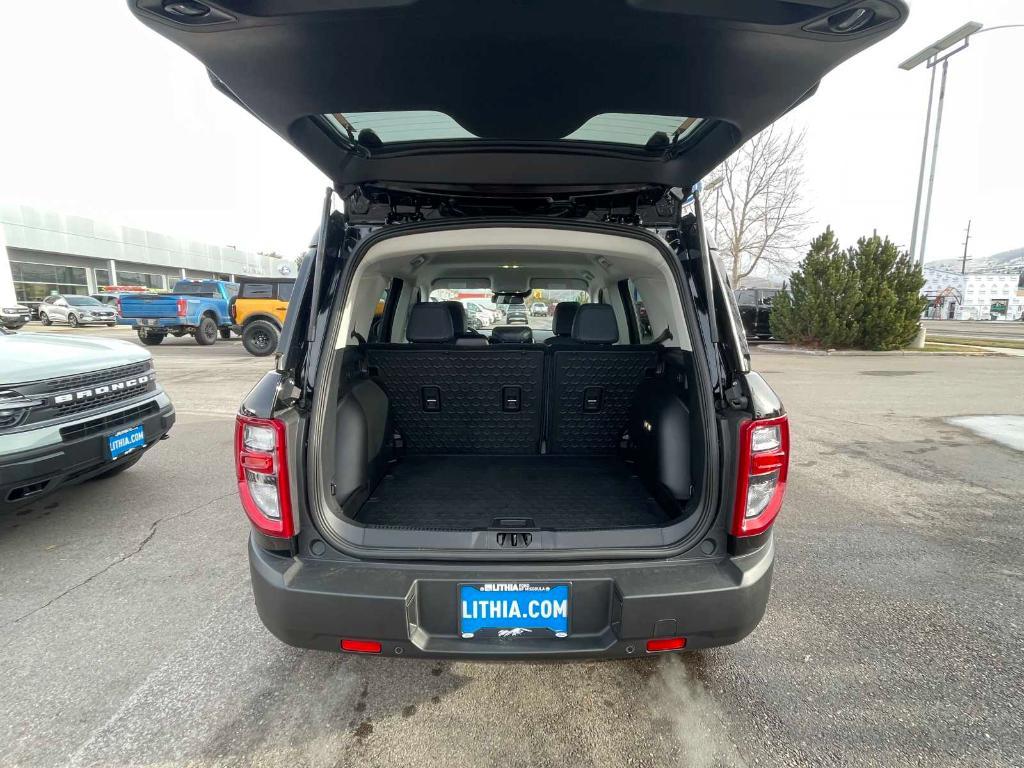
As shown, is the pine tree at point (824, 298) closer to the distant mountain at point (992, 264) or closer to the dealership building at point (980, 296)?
the distant mountain at point (992, 264)

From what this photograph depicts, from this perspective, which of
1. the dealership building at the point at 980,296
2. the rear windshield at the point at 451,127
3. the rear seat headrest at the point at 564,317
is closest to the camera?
the rear windshield at the point at 451,127

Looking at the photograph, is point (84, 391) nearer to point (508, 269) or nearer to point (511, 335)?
point (511, 335)

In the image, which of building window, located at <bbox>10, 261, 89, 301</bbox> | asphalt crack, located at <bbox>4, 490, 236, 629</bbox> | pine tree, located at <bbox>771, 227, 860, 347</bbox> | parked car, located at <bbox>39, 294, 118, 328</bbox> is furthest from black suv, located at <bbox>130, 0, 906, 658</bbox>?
building window, located at <bbox>10, 261, 89, 301</bbox>

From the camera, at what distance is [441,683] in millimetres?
1750

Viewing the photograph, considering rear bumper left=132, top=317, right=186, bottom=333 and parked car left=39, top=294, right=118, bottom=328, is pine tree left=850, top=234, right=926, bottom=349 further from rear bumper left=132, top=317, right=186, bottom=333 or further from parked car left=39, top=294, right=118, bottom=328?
parked car left=39, top=294, right=118, bottom=328

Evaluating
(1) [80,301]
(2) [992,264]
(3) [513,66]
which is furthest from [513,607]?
(2) [992,264]

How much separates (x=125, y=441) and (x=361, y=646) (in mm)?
2679

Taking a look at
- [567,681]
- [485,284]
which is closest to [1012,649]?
[567,681]

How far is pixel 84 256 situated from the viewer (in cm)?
3023

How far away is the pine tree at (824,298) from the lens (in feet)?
41.9

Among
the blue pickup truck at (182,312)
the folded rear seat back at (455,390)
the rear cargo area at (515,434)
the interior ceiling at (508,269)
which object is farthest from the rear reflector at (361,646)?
the blue pickup truck at (182,312)

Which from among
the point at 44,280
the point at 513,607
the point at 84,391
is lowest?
the point at 513,607

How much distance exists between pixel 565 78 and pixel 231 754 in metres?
2.37

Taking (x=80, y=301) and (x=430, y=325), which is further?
(x=80, y=301)
